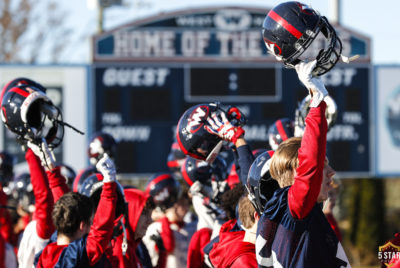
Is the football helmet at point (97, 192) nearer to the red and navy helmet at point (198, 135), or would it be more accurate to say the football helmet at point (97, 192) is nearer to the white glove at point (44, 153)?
the white glove at point (44, 153)

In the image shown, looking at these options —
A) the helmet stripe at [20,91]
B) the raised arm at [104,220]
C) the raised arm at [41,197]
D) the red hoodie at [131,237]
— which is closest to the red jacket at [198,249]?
the red hoodie at [131,237]

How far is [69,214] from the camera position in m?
4.71

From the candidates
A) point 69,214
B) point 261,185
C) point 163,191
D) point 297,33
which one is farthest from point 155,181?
point 297,33

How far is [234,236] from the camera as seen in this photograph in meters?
4.58

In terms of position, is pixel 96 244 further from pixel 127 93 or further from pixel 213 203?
pixel 127 93

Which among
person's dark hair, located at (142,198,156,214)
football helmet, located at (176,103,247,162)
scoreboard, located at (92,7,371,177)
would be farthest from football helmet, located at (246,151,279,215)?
scoreboard, located at (92,7,371,177)

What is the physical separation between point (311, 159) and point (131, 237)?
2595 mm

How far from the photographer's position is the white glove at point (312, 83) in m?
3.36

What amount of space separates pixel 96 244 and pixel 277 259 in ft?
4.71

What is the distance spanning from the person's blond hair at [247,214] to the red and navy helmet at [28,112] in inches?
64.8

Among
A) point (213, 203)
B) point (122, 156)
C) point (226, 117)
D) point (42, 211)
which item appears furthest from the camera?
point (122, 156)

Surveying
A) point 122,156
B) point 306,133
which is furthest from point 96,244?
point 122,156

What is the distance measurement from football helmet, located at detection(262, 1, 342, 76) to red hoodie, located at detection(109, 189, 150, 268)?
2279mm

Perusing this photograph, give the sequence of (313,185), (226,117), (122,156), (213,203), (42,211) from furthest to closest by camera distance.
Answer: (122,156) < (213,203) < (42,211) < (226,117) < (313,185)
